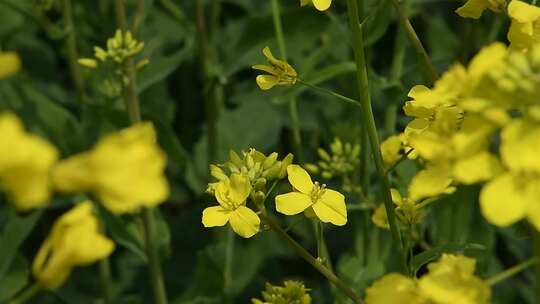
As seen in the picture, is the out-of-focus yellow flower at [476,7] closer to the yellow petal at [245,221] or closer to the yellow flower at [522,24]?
the yellow flower at [522,24]

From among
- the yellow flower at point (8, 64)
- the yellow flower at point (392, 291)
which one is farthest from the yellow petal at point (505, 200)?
the yellow flower at point (8, 64)

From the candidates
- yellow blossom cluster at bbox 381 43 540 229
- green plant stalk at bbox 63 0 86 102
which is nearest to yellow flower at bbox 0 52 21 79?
yellow blossom cluster at bbox 381 43 540 229

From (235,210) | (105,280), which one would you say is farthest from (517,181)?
(105,280)

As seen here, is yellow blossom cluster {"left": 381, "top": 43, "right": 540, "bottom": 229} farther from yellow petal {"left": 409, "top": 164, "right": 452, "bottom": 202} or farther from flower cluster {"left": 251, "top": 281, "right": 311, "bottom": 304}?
flower cluster {"left": 251, "top": 281, "right": 311, "bottom": 304}

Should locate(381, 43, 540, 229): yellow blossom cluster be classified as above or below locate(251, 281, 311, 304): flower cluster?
above

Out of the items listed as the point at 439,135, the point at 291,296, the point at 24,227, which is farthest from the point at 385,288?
the point at 24,227
